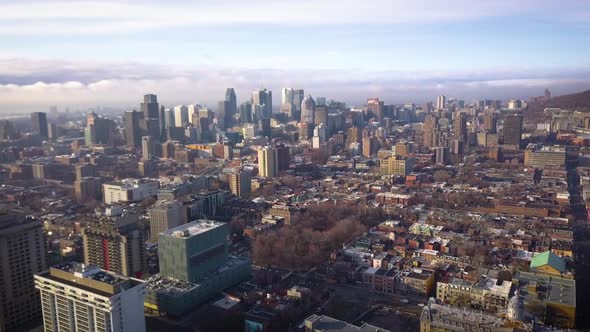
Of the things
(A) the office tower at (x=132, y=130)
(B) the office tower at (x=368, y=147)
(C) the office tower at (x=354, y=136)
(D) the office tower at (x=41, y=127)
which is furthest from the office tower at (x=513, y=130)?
(D) the office tower at (x=41, y=127)

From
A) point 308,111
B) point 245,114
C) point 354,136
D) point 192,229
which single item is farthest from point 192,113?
point 192,229

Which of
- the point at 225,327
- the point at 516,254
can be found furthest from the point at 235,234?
the point at 516,254

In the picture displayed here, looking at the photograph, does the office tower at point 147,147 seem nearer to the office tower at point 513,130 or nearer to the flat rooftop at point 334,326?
the office tower at point 513,130

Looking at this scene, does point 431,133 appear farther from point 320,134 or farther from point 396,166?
point 396,166

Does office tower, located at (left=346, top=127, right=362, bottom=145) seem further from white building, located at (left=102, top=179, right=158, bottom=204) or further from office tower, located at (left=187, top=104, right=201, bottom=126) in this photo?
white building, located at (left=102, top=179, right=158, bottom=204)

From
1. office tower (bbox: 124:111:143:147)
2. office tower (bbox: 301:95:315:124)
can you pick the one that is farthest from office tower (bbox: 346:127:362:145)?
office tower (bbox: 124:111:143:147)

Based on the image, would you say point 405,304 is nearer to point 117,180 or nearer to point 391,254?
point 391,254
